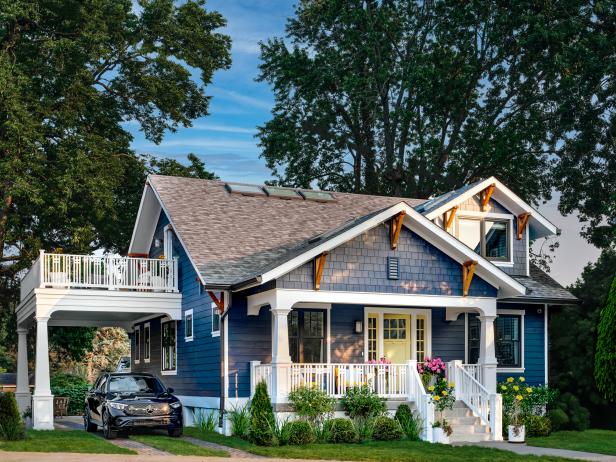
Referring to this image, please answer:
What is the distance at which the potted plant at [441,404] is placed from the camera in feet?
74.6

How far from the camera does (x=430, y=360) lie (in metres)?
25.4

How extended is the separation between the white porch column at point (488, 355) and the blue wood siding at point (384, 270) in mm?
814

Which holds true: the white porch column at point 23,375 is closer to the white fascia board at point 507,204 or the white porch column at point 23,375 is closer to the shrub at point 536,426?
the white fascia board at point 507,204

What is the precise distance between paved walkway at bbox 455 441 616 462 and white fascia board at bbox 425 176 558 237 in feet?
26.3

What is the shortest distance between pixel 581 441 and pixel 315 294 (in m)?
7.77

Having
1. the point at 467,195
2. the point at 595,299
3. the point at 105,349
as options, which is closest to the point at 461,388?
the point at 467,195

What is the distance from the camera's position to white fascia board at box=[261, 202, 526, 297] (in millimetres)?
23297

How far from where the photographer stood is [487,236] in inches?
1176

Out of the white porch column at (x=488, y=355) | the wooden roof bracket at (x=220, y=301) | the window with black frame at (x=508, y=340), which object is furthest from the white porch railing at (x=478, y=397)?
the wooden roof bracket at (x=220, y=301)

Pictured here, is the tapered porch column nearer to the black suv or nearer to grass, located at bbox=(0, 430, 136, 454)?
the black suv

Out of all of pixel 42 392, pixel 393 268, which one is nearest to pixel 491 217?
pixel 393 268

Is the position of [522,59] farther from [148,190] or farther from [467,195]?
[148,190]

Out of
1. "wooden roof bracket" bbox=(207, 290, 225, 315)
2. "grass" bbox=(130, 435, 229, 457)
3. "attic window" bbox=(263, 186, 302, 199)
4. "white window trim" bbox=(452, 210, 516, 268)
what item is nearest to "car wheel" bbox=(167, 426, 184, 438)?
"grass" bbox=(130, 435, 229, 457)

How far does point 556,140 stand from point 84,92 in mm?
21246
